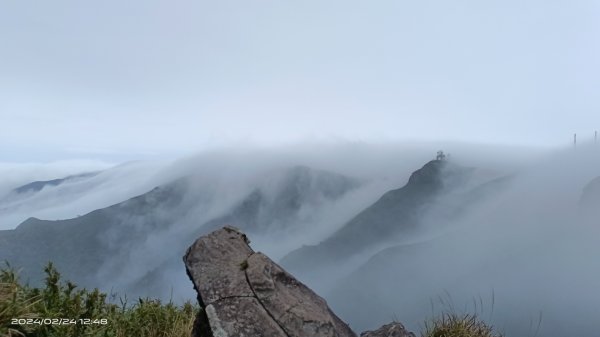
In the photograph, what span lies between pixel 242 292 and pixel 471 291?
6545 inches

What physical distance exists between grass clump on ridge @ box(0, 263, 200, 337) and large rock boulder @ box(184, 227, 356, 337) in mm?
1443

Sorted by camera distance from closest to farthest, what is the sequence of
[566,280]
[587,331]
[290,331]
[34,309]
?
[34,309], [290,331], [587,331], [566,280]

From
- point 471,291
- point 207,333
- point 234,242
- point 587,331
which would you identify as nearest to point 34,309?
point 207,333

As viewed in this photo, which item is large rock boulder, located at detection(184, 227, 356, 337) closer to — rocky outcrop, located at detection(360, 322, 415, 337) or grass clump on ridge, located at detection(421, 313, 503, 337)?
rocky outcrop, located at detection(360, 322, 415, 337)

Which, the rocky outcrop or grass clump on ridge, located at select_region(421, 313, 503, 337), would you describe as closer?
the rocky outcrop

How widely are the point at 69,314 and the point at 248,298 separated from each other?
249cm

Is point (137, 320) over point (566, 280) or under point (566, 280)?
over

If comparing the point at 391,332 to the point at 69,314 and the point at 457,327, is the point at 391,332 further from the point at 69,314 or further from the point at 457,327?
the point at 69,314

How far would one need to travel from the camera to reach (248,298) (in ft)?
23.2

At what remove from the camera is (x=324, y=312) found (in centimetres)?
765

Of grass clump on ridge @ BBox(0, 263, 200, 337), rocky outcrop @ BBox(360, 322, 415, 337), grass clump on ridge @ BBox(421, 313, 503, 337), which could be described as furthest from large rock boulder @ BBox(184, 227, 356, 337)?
grass clump on ridge @ BBox(421, 313, 503, 337)

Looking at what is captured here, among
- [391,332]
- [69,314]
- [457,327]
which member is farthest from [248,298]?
[457,327]

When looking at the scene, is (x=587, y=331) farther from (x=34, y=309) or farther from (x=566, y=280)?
(x=34, y=309)

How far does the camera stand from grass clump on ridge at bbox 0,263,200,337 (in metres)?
5.69
